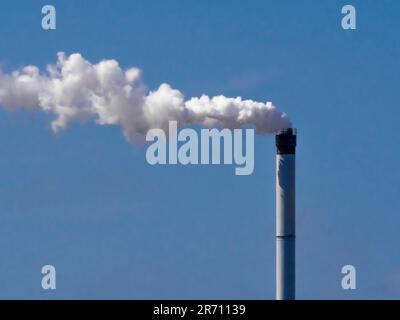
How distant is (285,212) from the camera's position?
116m

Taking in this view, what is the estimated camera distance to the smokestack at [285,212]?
380 feet

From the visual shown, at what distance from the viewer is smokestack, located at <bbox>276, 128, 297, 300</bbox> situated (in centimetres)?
11575
